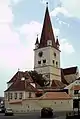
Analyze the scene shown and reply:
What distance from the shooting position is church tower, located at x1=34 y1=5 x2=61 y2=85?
4033 inches

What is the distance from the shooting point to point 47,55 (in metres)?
104

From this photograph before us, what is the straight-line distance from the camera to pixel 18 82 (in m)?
84.8

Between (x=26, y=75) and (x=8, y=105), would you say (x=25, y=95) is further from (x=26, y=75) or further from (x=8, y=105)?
(x=26, y=75)

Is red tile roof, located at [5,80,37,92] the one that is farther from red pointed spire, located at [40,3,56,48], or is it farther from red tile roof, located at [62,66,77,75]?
red tile roof, located at [62,66,77,75]

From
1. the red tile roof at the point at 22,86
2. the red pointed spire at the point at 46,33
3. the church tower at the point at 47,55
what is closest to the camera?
the red tile roof at the point at 22,86

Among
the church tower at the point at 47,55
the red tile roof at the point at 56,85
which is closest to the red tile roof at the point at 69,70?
the church tower at the point at 47,55

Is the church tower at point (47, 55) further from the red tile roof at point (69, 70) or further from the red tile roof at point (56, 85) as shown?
the red tile roof at point (69, 70)

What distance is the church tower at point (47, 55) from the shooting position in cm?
10244

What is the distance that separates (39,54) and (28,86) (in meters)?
25.2

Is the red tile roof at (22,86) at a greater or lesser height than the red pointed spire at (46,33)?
lesser

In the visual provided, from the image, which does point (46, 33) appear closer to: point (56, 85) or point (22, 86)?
point (56, 85)

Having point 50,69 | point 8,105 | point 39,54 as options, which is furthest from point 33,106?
point 39,54

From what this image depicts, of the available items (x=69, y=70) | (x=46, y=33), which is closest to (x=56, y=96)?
(x=46, y=33)

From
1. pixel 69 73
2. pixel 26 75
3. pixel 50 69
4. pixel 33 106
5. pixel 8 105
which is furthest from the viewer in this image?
pixel 69 73
